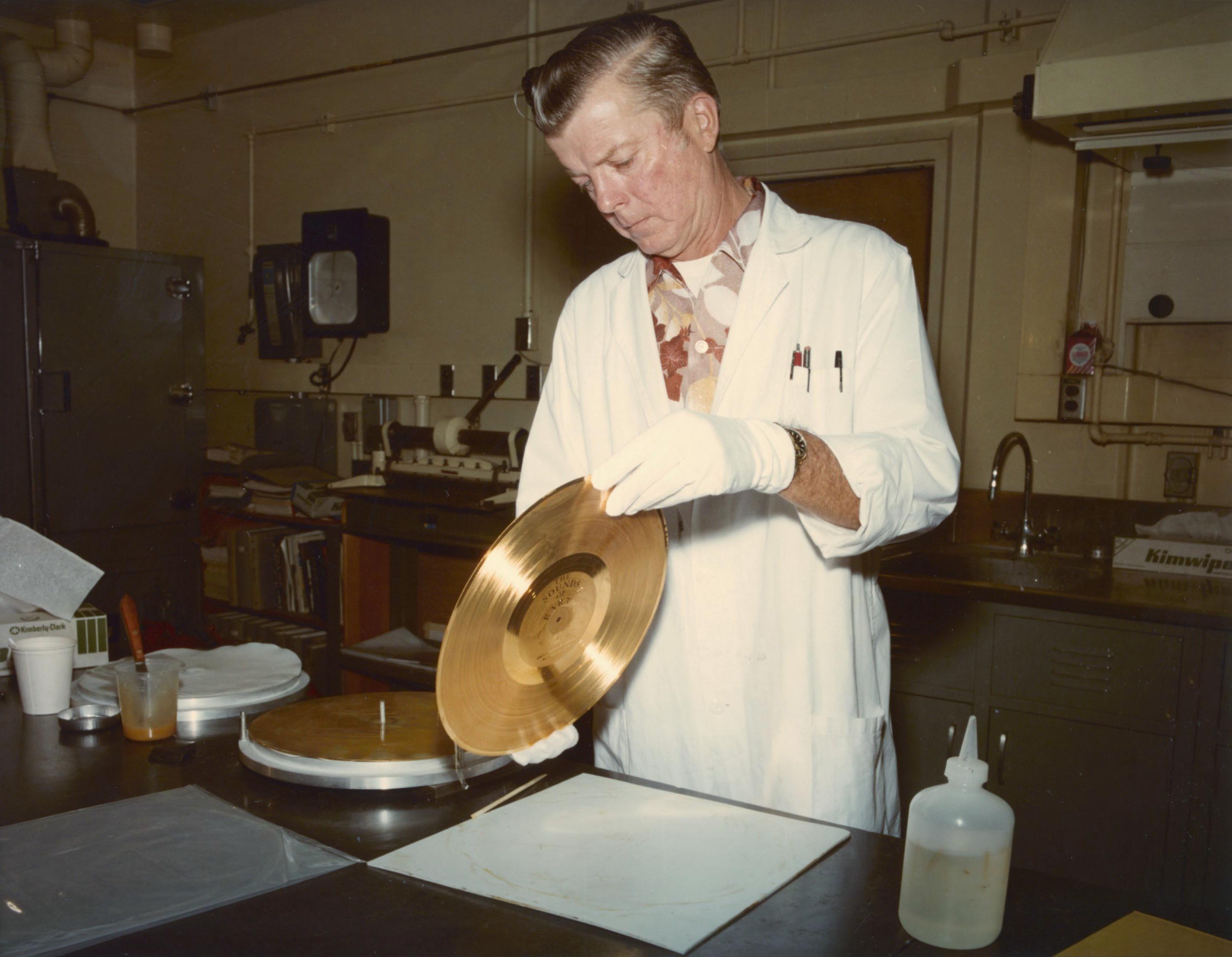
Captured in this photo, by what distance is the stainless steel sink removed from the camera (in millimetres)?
2820

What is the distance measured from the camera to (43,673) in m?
1.47

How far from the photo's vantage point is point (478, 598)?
1.00 m

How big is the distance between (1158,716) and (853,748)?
4.14ft

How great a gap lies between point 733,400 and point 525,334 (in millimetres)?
2642

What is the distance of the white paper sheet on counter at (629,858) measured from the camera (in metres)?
0.90

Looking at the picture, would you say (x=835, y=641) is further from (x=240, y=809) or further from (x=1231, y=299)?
(x=1231, y=299)

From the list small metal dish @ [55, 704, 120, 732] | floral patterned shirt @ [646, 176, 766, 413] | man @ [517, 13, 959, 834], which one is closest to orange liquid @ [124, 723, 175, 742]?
small metal dish @ [55, 704, 120, 732]

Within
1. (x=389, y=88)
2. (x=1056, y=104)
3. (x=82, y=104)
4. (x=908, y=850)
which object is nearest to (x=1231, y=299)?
(x=1056, y=104)

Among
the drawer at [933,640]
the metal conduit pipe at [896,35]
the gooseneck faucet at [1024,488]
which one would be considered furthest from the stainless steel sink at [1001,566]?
the metal conduit pipe at [896,35]

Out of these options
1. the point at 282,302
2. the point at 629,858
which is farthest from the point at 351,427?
the point at 629,858

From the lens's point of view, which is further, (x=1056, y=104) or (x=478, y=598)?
(x=1056, y=104)

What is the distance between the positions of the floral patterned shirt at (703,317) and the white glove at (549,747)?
603mm

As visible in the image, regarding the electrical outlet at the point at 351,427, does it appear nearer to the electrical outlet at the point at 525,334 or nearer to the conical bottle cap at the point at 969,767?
the electrical outlet at the point at 525,334

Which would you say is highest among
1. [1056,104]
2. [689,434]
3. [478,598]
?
[1056,104]
